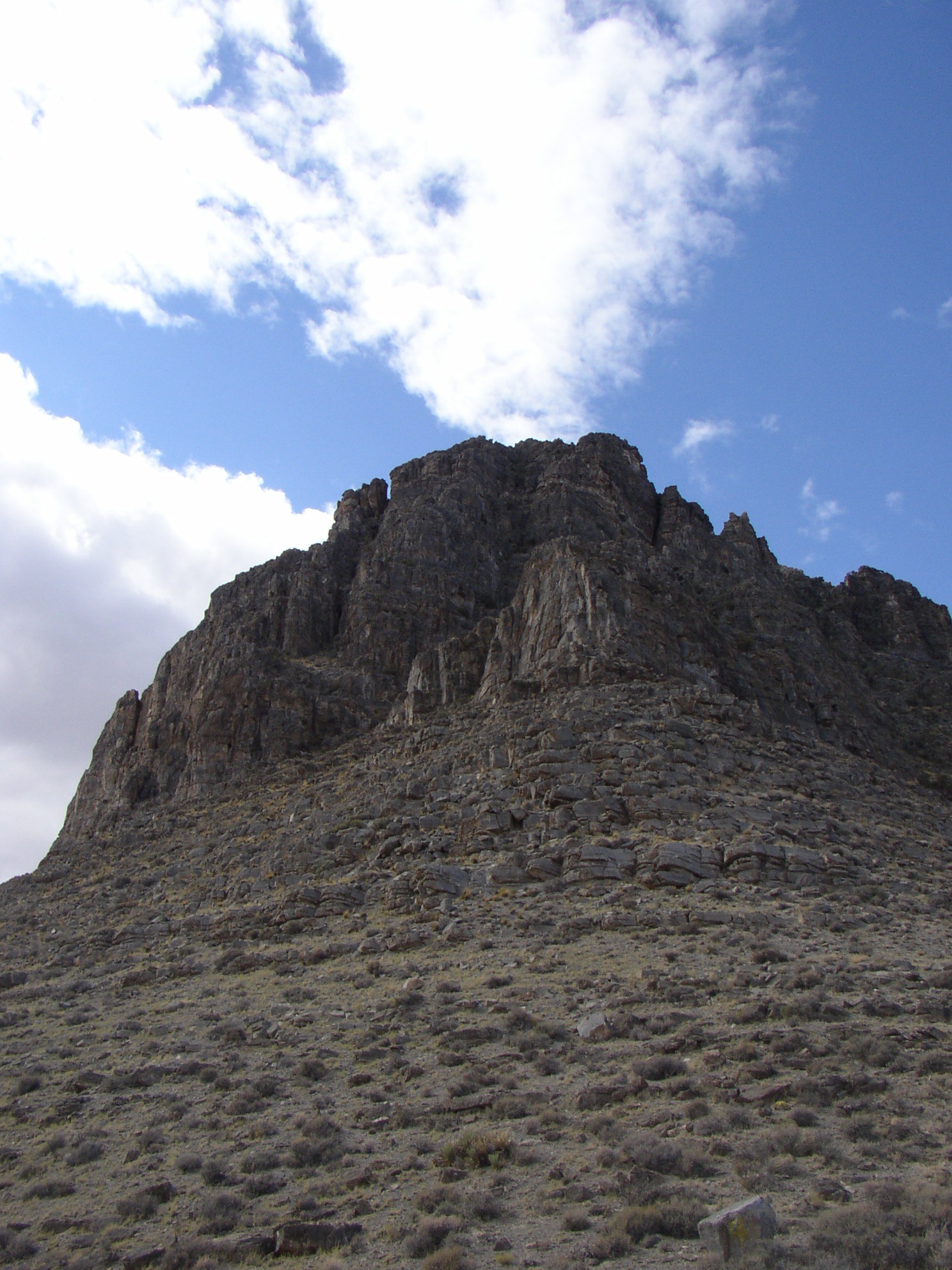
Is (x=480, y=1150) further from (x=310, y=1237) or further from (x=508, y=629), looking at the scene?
(x=508, y=629)

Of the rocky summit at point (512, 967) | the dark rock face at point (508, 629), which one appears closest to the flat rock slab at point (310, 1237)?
the rocky summit at point (512, 967)

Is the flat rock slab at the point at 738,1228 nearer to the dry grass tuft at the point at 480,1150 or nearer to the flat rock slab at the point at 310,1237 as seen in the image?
the dry grass tuft at the point at 480,1150

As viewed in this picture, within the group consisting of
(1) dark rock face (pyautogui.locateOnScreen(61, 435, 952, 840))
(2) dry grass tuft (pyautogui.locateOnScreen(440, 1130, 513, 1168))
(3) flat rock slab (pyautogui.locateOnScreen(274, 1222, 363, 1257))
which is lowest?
(3) flat rock slab (pyautogui.locateOnScreen(274, 1222, 363, 1257))

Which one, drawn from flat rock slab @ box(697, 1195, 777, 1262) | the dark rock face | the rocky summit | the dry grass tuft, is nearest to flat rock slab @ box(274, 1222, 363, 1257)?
the rocky summit

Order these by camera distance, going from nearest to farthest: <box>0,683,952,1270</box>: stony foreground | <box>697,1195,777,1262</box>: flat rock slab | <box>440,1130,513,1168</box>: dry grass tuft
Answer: <box>697,1195,777,1262</box>: flat rock slab < <box>0,683,952,1270</box>: stony foreground < <box>440,1130,513,1168</box>: dry grass tuft

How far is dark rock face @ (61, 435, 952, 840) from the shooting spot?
5097cm

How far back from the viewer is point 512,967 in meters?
20.4

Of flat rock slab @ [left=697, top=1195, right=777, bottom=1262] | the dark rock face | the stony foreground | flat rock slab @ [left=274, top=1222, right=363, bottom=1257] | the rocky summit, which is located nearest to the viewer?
flat rock slab @ [left=697, top=1195, right=777, bottom=1262]

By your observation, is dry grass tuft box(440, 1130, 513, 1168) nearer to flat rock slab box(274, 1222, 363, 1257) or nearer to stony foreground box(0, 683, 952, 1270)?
stony foreground box(0, 683, 952, 1270)

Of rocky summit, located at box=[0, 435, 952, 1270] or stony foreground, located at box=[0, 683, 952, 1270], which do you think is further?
rocky summit, located at box=[0, 435, 952, 1270]

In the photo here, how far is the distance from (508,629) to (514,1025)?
123ft

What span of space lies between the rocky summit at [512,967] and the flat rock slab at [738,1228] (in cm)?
3

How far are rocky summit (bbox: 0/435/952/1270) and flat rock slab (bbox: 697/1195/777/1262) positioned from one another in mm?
30

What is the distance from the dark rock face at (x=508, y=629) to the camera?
167ft
